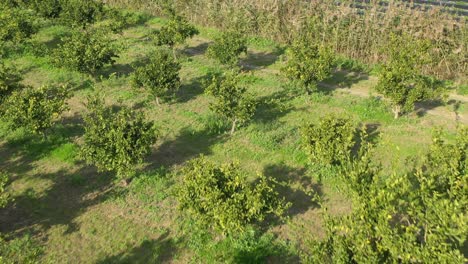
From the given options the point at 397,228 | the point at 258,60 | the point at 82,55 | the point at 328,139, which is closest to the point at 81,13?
the point at 82,55

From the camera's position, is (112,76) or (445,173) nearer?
(445,173)

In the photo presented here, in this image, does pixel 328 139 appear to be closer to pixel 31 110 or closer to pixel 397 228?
pixel 397 228

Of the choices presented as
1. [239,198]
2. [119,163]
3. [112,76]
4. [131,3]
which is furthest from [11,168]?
[131,3]

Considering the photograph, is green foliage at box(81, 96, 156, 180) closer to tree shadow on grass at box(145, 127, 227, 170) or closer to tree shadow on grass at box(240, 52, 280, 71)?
tree shadow on grass at box(145, 127, 227, 170)

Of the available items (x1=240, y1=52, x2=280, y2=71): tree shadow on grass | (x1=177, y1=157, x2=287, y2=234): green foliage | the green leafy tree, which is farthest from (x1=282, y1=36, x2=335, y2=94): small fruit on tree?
(x1=177, y1=157, x2=287, y2=234): green foliage

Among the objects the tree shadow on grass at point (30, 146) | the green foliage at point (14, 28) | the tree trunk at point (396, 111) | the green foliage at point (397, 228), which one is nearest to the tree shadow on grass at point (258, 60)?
the tree trunk at point (396, 111)

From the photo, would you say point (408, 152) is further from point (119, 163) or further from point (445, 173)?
point (119, 163)
